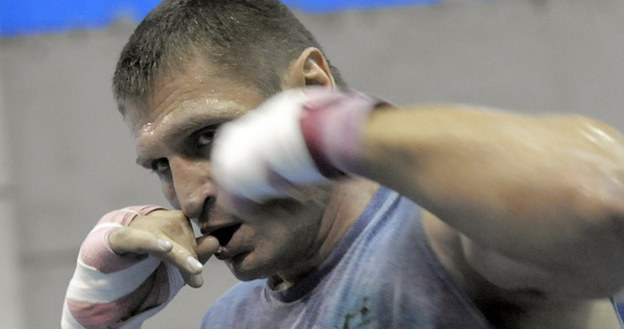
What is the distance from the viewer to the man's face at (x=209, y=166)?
1008 mm

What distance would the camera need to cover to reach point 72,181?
2.40 metres

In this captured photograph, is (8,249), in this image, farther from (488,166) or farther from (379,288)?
(488,166)

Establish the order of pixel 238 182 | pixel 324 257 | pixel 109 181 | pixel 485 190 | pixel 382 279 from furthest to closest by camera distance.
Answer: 1. pixel 109 181
2. pixel 324 257
3. pixel 382 279
4. pixel 238 182
5. pixel 485 190

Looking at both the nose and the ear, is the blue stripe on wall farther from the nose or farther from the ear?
the nose

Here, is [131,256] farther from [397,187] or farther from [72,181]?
[72,181]

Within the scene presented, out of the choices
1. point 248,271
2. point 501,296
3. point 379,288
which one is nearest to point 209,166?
point 248,271

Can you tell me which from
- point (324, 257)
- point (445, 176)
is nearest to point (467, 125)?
point (445, 176)

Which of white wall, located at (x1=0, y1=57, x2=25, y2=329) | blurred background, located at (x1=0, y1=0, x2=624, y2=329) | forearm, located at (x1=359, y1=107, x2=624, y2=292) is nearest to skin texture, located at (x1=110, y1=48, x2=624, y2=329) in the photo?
forearm, located at (x1=359, y1=107, x2=624, y2=292)

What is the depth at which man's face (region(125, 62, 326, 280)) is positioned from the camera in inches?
39.7

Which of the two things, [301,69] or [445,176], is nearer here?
[445,176]

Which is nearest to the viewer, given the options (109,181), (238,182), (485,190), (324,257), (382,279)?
(485,190)

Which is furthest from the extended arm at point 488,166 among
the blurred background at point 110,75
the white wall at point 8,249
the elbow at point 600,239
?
the white wall at point 8,249

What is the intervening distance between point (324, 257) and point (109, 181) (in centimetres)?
143

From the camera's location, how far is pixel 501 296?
0.87m
